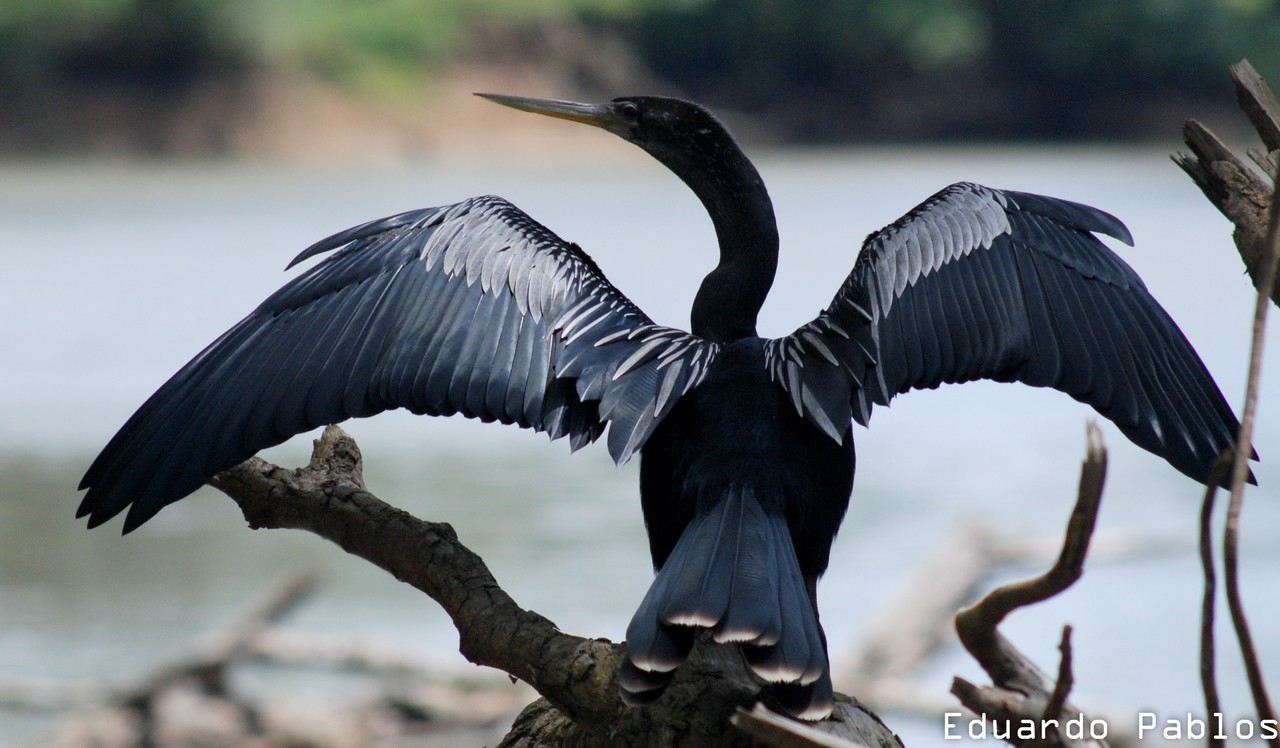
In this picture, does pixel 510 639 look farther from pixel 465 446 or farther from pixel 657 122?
pixel 465 446

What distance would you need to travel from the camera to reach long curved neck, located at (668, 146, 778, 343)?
7.85 feet

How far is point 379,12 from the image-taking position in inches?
740

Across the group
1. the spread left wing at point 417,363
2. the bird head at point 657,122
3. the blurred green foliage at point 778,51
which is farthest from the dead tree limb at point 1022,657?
the blurred green foliage at point 778,51

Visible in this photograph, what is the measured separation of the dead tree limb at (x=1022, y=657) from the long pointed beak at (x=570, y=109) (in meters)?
1.12

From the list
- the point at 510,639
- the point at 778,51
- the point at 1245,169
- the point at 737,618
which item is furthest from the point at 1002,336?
the point at 778,51

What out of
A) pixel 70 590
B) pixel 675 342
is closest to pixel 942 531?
pixel 70 590

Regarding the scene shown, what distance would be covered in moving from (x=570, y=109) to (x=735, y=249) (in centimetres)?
44

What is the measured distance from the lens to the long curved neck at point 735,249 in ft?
7.85

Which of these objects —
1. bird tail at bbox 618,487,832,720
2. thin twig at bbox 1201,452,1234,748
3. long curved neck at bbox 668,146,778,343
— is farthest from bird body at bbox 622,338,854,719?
thin twig at bbox 1201,452,1234,748

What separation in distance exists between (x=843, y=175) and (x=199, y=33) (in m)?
8.52

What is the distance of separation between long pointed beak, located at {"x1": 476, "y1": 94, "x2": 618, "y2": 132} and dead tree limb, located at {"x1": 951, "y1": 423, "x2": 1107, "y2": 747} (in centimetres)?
112

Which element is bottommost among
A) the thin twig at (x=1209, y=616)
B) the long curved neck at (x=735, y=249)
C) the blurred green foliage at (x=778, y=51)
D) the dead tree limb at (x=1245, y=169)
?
the thin twig at (x=1209, y=616)

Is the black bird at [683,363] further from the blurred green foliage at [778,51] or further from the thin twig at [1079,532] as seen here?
the blurred green foliage at [778,51]

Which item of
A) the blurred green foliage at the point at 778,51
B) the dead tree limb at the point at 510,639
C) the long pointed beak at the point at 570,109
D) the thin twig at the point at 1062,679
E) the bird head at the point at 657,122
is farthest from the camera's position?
the blurred green foliage at the point at 778,51
